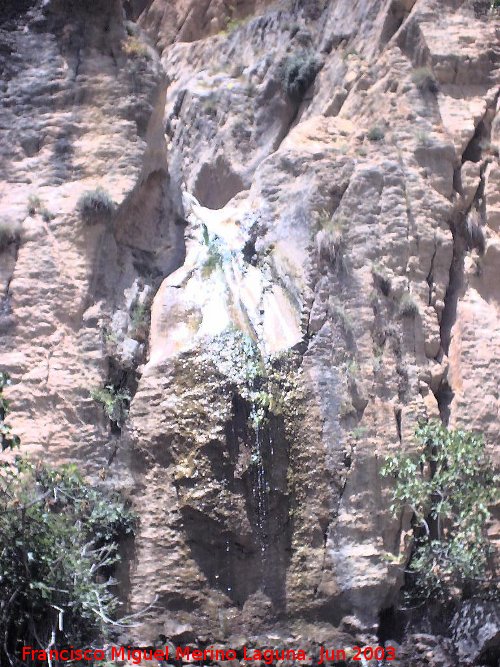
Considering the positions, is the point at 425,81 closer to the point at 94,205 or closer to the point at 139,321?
the point at 94,205

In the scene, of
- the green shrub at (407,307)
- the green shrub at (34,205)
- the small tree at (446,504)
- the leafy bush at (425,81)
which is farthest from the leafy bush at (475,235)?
the green shrub at (34,205)

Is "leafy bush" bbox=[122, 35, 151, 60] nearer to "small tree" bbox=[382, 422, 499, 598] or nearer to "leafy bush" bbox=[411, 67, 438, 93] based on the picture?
"leafy bush" bbox=[411, 67, 438, 93]

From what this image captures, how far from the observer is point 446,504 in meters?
11.3

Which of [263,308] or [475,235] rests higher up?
[475,235]

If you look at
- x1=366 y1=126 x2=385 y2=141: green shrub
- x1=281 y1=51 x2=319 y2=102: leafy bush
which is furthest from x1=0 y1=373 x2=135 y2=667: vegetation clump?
x1=281 y1=51 x2=319 y2=102: leafy bush

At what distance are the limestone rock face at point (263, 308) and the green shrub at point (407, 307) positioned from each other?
4cm

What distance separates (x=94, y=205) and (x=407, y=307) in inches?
182

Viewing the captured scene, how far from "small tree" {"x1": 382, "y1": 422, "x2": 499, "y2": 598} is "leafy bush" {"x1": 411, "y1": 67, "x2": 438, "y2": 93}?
5.57 meters

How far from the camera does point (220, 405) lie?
11625 millimetres

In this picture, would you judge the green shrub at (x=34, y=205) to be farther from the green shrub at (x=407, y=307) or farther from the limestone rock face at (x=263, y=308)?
the green shrub at (x=407, y=307)

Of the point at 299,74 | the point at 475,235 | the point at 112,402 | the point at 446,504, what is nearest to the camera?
the point at 446,504

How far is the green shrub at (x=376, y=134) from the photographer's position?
13.8m

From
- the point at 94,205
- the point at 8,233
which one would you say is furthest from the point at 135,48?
the point at 8,233

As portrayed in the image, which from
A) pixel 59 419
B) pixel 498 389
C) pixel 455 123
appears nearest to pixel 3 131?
pixel 59 419
